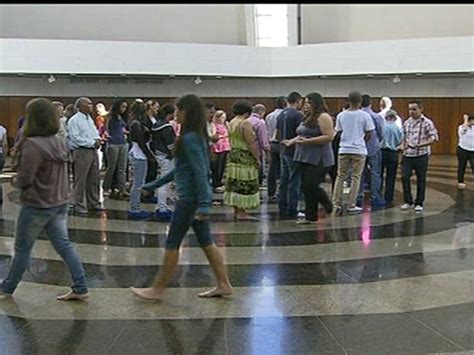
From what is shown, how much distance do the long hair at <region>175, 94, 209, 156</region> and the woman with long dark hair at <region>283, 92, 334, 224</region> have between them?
3.72 metres

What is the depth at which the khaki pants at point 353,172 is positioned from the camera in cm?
988

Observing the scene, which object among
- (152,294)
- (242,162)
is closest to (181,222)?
(152,294)

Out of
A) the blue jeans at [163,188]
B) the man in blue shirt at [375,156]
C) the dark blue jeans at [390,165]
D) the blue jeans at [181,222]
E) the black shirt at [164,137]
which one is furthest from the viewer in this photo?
the dark blue jeans at [390,165]

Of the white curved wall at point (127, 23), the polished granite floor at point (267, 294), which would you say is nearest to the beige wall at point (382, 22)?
the white curved wall at point (127, 23)

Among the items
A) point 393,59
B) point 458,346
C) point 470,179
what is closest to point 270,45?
point 393,59

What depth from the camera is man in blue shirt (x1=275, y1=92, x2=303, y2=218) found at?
9.73 m

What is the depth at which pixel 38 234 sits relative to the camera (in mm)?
5320

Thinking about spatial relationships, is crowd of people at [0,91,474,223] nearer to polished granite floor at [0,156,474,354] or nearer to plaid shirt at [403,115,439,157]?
plaid shirt at [403,115,439,157]

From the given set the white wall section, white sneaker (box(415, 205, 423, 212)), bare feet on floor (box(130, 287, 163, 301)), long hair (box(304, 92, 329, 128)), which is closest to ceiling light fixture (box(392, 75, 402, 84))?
the white wall section

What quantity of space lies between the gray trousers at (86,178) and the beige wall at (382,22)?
64.1 ft

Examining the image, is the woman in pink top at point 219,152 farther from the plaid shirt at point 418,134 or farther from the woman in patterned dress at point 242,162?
the plaid shirt at point 418,134

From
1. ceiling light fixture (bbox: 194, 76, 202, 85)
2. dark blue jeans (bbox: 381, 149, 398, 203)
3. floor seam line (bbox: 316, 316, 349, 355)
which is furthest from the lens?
ceiling light fixture (bbox: 194, 76, 202, 85)

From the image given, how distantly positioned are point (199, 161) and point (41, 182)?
4.34ft

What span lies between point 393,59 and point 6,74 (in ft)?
49.1
